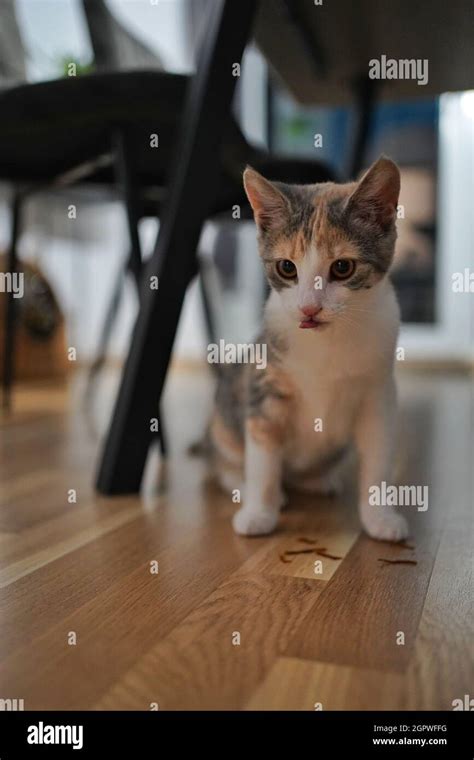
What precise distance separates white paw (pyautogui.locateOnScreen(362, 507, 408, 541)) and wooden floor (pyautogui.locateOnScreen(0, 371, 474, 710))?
0.02m

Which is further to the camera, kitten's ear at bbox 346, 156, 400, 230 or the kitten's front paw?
the kitten's front paw

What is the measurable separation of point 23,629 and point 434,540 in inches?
23.9

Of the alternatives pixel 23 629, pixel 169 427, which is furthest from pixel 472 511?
pixel 169 427

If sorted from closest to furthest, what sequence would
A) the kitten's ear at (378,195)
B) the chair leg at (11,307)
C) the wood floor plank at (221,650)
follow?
the wood floor plank at (221,650), the kitten's ear at (378,195), the chair leg at (11,307)

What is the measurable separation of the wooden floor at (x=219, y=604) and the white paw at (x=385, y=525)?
0.02m

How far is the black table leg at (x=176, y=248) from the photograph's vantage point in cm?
121

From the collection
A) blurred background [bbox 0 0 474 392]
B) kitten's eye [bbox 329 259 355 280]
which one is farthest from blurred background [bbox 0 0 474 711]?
blurred background [bbox 0 0 474 392]

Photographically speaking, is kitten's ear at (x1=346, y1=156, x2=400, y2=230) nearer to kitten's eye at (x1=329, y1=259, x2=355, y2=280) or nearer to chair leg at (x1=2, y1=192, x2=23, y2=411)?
kitten's eye at (x1=329, y1=259, x2=355, y2=280)

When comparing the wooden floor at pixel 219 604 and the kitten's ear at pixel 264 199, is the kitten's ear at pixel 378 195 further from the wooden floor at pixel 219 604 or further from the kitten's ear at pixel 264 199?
the wooden floor at pixel 219 604

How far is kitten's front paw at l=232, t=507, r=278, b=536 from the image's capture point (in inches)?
42.2

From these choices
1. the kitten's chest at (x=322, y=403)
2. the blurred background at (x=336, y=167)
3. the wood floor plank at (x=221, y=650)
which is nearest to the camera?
the wood floor plank at (x=221, y=650)

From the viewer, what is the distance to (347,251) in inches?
35.3

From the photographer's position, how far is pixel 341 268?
899mm

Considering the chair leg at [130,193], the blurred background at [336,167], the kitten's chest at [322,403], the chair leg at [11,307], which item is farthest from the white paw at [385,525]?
the blurred background at [336,167]
